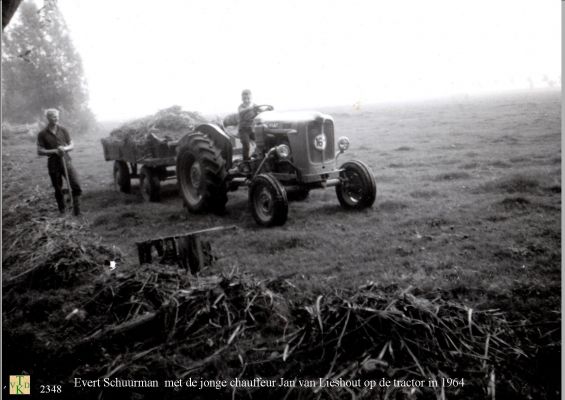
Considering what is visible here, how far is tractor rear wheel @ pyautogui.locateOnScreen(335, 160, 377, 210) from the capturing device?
7.04 meters

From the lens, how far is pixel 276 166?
7445 mm

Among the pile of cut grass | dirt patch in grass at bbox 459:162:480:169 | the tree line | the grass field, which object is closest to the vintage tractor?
the grass field

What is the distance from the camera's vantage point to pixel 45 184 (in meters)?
12.3

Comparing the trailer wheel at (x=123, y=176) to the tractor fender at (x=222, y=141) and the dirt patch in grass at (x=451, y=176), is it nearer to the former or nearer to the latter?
the tractor fender at (x=222, y=141)

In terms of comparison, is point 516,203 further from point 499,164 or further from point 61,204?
point 61,204

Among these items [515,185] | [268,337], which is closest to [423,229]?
[515,185]

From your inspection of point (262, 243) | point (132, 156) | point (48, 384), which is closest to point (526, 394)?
point (48, 384)

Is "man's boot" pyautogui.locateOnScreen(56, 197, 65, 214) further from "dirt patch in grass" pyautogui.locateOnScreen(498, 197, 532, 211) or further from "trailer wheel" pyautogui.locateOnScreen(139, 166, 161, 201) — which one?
"dirt patch in grass" pyautogui.locateOnScreen(498, 197, 532, 211)

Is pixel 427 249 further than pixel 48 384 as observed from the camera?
Yes

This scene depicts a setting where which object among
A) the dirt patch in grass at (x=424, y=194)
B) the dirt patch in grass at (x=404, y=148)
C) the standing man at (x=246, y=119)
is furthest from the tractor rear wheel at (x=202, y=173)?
the dirt patch in grass at (x=404, y=148)

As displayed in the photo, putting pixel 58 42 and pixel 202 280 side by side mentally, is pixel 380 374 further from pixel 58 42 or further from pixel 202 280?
pixel 58 42

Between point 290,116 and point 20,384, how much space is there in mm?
5229

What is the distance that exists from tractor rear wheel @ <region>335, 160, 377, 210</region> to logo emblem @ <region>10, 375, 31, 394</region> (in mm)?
5127

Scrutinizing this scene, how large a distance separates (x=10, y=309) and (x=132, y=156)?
5.24 metres
